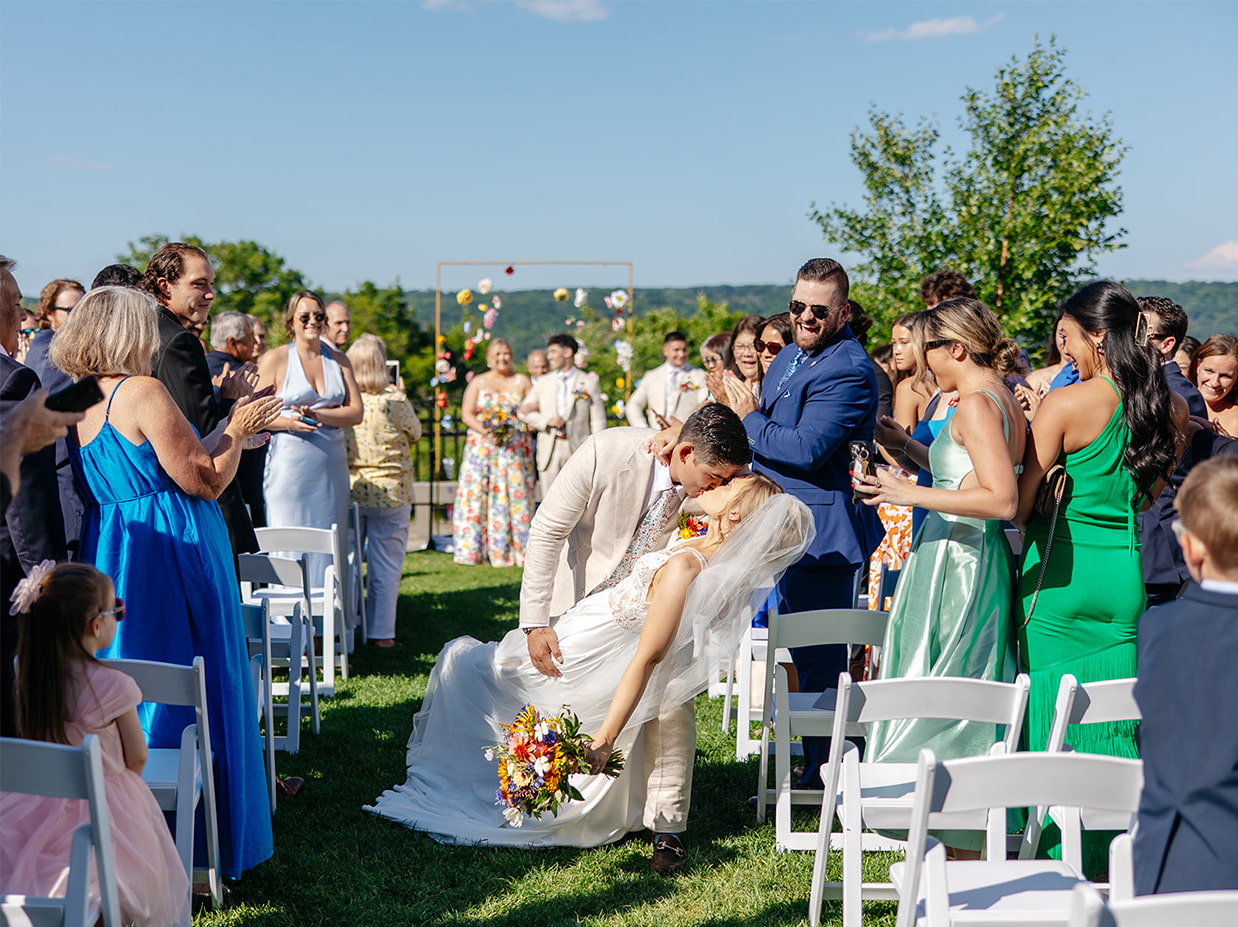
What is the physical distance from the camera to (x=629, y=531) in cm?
422

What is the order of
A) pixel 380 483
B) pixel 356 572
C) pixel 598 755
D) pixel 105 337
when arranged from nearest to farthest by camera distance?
1. pixel 105 337
2. pixel 598 755
3. pixel 356 572
4. pixel 380 483

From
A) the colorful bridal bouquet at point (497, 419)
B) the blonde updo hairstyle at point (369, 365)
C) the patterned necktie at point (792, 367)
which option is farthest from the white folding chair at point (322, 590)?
the colorful bridal bouquet at point (497, 419)

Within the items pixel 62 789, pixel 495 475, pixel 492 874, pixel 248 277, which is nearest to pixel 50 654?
pixel 62 789

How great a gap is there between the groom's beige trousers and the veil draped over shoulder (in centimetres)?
18

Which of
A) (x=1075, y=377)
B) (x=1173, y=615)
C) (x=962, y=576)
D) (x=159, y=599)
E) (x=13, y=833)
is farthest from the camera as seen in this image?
(x=1075, y=377)

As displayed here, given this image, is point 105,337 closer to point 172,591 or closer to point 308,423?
point 172,591

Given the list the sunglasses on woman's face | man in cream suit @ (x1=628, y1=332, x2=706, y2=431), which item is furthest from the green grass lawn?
man in cream suit @ (x1=628, y1=332, x2=706, y2=431)

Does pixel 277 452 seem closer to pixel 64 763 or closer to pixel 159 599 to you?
pixel 159 599

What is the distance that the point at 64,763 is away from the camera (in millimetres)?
2252

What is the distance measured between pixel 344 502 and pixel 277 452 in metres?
0.56

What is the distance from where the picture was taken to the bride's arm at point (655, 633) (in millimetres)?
3764

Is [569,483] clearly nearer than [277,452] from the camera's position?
Yes

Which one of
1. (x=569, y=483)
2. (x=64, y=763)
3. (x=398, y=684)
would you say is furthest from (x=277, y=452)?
(x=64, y=763)

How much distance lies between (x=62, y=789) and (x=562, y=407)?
9.08 metres
